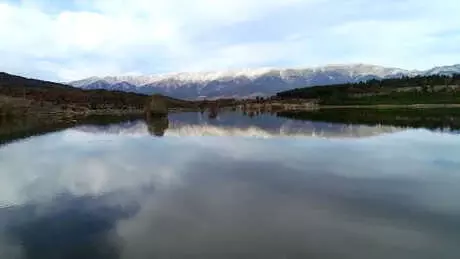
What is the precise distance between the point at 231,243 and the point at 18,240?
20.5 ft

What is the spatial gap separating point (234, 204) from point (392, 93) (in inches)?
5598

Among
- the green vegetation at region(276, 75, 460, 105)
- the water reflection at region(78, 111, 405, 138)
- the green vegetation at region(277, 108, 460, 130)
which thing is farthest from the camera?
the green vegetation at region(276, 75, 460, 105)

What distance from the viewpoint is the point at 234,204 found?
18875 millimetres

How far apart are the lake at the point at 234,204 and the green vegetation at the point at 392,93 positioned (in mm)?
101008

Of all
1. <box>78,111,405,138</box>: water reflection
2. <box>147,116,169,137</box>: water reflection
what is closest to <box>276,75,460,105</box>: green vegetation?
<box>78,111,405,138</box>: water reflection

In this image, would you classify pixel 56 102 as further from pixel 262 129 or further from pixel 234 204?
pixel 234 204

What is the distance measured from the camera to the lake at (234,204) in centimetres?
1377

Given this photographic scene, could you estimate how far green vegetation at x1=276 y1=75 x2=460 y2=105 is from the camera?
433 ft

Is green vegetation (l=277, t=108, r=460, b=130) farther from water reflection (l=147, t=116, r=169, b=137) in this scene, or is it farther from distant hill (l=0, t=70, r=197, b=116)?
distant hill (l=0, t=70, r=197, b=116)

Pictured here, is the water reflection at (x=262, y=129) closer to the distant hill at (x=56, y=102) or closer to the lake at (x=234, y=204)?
the lake at (x=234, y=204)

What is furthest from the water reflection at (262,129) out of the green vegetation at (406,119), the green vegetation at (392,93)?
the green vegetation at (392,93)

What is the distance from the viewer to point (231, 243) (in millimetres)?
13984

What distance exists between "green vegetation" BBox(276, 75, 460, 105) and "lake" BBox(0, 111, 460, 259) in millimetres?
101008

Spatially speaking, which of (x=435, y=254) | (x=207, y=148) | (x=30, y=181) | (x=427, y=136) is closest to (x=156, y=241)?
(x=435, y=254)
